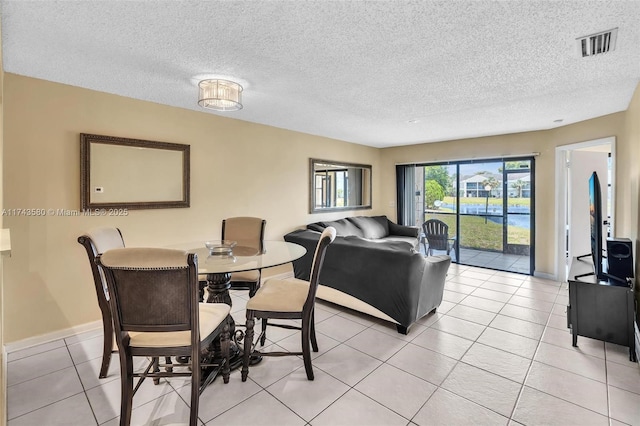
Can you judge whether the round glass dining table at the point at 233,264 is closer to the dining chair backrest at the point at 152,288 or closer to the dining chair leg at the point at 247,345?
the dining chair leg at the point at 247,345

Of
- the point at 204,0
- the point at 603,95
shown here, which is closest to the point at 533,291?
the point at 603,95

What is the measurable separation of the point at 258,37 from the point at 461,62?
153 cm

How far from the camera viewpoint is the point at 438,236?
5582 mm

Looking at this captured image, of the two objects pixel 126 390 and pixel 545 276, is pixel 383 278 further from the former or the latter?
pixel 545 276

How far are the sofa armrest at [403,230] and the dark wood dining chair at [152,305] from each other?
5.08 meters

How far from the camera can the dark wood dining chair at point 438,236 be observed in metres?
5.55

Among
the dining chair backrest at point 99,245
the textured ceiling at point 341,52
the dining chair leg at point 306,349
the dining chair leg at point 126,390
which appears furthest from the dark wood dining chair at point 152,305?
the textured ceiling at point 341,52

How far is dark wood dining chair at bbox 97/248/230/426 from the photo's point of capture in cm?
151

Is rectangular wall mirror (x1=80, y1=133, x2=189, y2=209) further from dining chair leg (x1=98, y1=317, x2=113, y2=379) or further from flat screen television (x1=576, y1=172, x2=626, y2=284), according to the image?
flat screen television (x1=576, y1=172, x2=626, y2=284)

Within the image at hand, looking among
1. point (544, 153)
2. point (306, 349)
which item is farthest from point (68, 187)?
point (544, 153)

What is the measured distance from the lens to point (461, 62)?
2.34 meters

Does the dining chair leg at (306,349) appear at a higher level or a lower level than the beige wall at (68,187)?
lower

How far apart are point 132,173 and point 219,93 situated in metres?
1.36

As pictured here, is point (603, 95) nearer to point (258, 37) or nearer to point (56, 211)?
point (258, 37)
